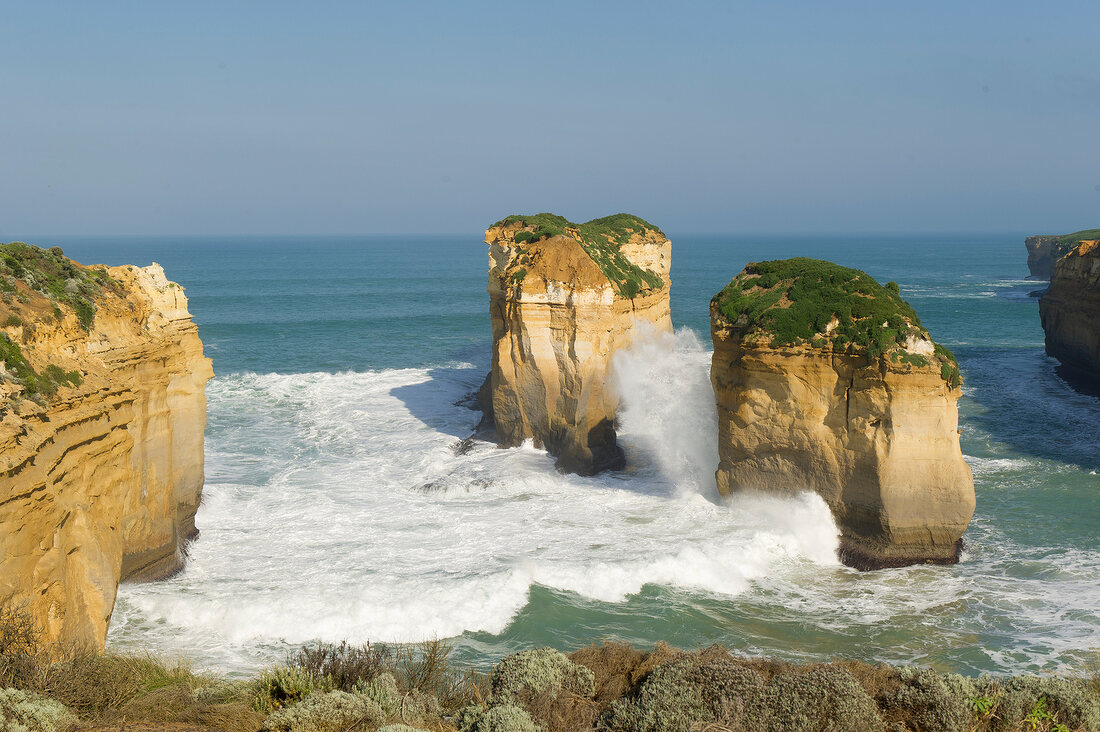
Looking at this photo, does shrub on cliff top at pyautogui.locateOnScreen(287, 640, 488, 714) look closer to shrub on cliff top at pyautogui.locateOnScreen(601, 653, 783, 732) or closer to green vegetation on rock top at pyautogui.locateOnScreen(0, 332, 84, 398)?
shrub on cliff top at pyautogui.locateOnScreen(601, 653, 783, 732)

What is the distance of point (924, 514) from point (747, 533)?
11.0 ft

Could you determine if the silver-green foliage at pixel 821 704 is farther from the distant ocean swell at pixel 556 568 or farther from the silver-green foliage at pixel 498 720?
the distant ocean swell at pixel 556 568

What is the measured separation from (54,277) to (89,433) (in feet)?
12.3

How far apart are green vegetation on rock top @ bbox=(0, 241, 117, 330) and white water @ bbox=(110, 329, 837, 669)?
5.20m

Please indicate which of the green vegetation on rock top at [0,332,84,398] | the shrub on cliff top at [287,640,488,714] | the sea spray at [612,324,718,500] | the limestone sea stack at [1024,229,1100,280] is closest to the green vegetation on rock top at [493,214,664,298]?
the sea spray at [612,324,718,500]

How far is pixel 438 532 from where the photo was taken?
58.7ft

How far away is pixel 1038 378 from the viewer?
34375 mm

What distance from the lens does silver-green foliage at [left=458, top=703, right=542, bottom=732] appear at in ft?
25.9

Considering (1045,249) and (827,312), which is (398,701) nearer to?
(827,312)

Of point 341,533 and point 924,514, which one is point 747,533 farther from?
point 341,533

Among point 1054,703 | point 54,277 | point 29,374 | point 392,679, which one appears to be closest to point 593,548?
point 392,679

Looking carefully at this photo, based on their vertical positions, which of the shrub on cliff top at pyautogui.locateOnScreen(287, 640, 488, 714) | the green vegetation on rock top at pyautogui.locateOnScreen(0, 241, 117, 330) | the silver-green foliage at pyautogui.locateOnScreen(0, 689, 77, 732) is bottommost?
the shrub on cliff top at pyautogui.locateOnScreen(287, 640, 488, 714)

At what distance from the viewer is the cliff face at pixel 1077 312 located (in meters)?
32.2

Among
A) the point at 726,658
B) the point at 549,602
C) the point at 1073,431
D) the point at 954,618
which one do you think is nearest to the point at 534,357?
the point at 549,602
